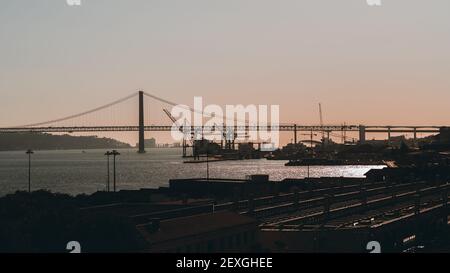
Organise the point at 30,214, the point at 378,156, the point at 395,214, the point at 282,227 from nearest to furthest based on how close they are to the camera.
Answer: the point at 30,214 → the point at 282,227 → the point at 395,214 → the point at 378,156

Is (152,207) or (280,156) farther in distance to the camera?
(280,156)

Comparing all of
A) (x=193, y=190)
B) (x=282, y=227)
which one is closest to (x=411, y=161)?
(x=193, y=190)

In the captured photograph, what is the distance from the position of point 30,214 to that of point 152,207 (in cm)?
340

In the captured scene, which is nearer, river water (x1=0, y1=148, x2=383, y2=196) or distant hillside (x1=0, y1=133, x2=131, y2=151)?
river water (x1=0, y1=148, x2=383, y2=196)

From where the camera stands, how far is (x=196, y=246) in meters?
10.2

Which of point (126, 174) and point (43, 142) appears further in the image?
point (43, 142)

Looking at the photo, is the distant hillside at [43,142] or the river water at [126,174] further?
the distant hillside at [43,142]

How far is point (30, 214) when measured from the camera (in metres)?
11.2
